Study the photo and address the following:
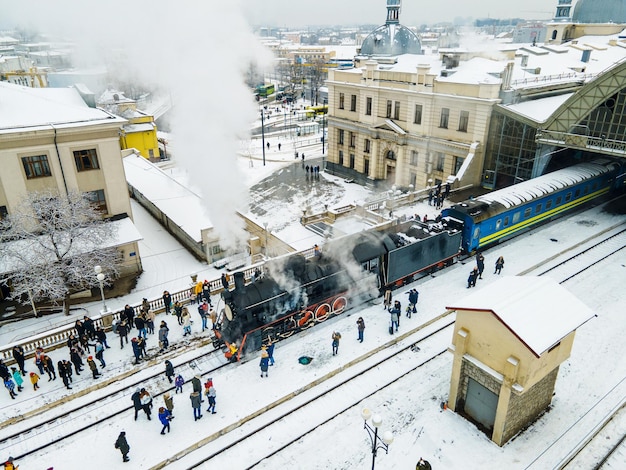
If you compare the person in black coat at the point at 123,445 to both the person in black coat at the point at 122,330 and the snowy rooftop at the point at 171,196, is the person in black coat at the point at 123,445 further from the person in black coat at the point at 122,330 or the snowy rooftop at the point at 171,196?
the snowy rooftop at the point at 171,196

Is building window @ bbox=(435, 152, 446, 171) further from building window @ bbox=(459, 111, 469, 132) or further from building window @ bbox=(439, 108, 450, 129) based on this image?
building window @ bbox=(459, 111, 469, 132)

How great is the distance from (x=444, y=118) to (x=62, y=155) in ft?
85.7

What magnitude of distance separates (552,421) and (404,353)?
209 inches

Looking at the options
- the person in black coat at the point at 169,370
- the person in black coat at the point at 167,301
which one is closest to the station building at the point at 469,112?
the person in black coat at the point at 167,301

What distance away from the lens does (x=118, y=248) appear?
23953mm

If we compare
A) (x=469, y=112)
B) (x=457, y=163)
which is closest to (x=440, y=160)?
(x=457, y=163)

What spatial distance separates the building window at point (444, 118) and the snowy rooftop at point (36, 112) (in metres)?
22.9

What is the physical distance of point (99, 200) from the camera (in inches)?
972

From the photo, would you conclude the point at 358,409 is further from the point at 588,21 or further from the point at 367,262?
the point at 588,21

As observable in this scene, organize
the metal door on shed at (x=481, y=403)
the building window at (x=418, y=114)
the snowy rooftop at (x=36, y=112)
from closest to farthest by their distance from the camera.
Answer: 1. the metal door on shed at (x=481, y=403)
2. the snowy rooftop at (x=36, y=112)
3. the building window at (x=418, y=114)

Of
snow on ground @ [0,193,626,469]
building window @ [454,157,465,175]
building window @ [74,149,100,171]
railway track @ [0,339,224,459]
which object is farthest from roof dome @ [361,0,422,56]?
railway track @ [0,339,224,459]

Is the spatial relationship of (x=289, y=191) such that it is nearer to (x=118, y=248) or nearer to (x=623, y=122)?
(x=118, y=248)

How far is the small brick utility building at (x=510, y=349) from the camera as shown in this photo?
1170 cm

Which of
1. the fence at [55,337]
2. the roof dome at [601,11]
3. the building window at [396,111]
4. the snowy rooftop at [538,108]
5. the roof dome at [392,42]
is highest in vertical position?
the roof dome at [601,11]
